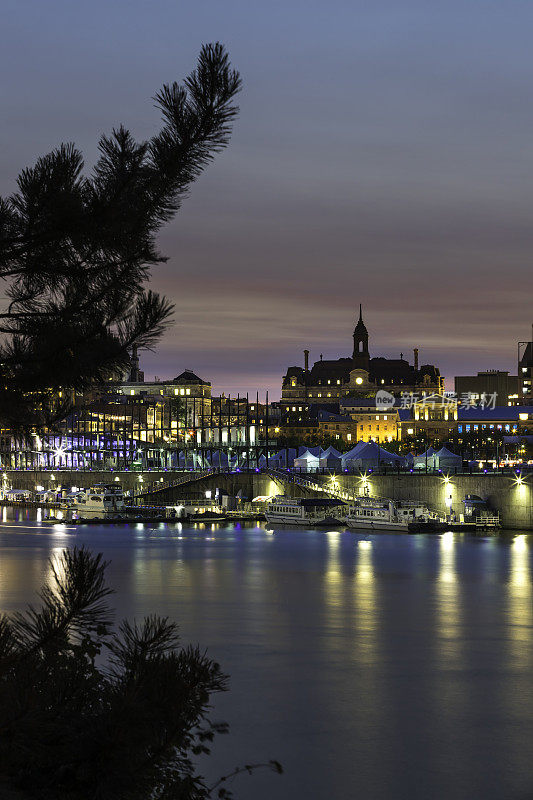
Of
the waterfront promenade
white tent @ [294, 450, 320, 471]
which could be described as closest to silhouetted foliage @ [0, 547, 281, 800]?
the waterfront promenade

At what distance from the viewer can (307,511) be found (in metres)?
78.3

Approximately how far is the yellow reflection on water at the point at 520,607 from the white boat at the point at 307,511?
2108cm

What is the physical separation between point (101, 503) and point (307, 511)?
732 inches

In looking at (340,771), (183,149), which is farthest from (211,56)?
(340,771)

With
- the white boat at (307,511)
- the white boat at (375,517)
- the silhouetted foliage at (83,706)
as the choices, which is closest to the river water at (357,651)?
the white boat at (375,517)

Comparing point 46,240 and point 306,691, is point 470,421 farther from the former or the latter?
point 46,240

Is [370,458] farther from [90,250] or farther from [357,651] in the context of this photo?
[90,250]

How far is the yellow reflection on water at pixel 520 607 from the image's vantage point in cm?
3048

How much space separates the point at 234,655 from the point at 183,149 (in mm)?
23771

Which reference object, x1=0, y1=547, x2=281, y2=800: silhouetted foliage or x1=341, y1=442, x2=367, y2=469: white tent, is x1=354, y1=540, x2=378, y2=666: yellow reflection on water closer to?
x1=0, y1=547, x2=281, y2=800: silhouetted foliage

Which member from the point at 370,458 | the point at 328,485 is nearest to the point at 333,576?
the point at 328,485

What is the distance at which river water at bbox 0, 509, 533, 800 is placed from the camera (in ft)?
64.4

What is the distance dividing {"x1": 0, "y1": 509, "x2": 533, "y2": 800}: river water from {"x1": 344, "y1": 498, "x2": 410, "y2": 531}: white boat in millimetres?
10935

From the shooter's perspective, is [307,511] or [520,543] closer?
[520,543]
